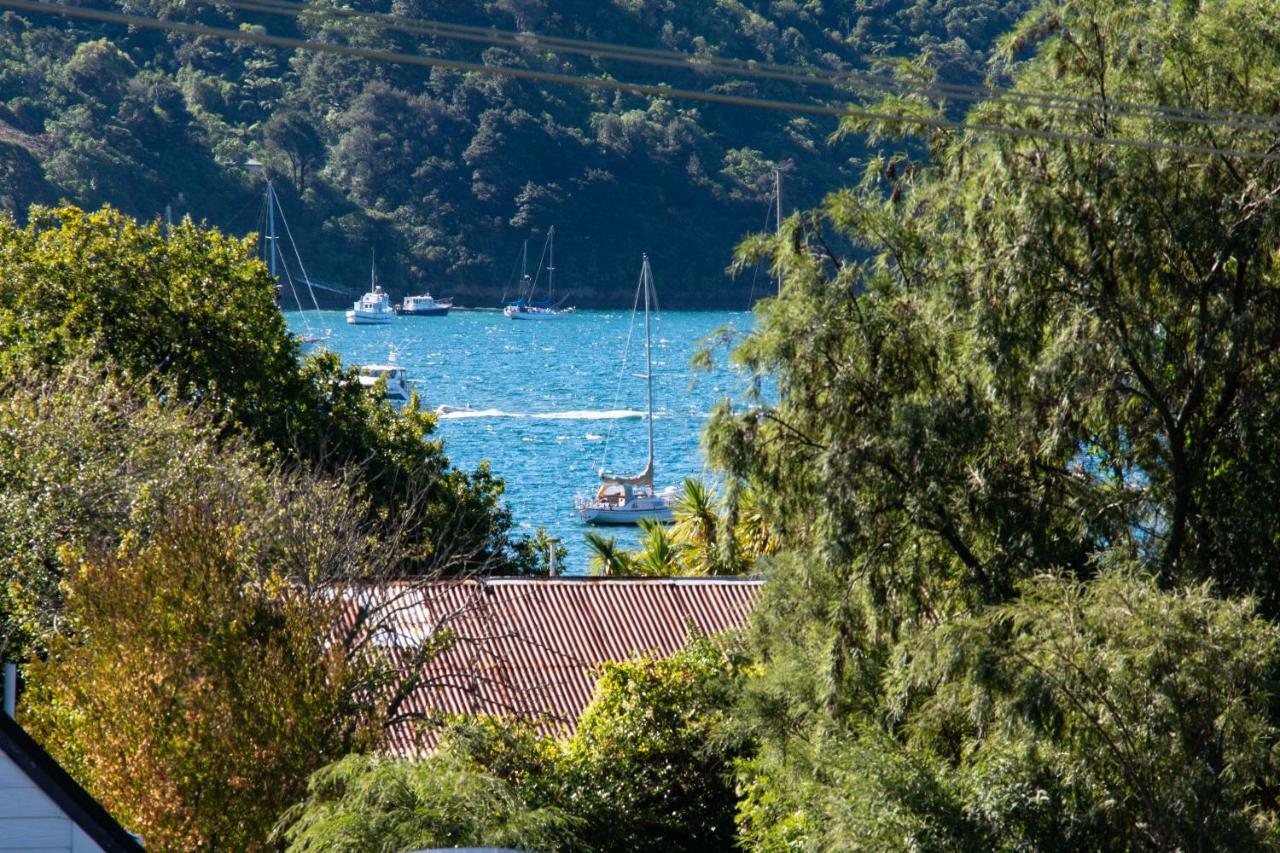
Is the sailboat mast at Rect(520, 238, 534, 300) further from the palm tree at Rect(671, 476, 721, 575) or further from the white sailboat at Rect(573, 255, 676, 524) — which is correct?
the palm tree at Rect(671, 476, 721, 575)

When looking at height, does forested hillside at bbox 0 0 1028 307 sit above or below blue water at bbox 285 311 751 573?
above

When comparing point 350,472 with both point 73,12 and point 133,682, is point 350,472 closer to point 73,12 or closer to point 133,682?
point 133,682

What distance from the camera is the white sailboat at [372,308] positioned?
148 metres

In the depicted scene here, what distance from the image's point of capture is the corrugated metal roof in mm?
22078

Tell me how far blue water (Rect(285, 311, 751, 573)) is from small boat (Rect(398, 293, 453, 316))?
2.61 feet

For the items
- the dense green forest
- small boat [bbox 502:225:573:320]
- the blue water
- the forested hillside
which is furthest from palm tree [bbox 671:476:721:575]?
small boat [bbox 502:225:573:320]

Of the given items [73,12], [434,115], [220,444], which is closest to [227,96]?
[434,115]

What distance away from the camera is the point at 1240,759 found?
41.9ft

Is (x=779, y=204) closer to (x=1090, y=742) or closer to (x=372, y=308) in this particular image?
(x=1090, y=742)

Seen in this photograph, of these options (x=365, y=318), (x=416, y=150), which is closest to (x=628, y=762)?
(x=416, y=150)

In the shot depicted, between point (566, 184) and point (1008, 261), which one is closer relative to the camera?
point (1008, 261)

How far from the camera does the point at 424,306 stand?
506 ft

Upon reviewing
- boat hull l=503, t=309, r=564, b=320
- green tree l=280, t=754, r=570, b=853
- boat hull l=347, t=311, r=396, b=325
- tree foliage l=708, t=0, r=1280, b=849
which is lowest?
boat hull l=503, t=309, r=564, b=320

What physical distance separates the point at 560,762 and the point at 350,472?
633 centimetres
